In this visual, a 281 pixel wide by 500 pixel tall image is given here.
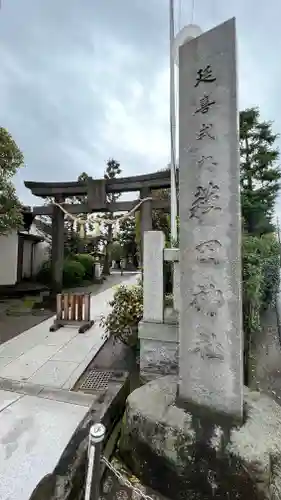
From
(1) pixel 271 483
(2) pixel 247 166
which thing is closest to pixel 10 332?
(1) pixel 271 483

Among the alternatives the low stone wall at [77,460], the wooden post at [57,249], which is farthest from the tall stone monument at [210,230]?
the wooden post at [57,249]

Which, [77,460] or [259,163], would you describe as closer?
[77,460]

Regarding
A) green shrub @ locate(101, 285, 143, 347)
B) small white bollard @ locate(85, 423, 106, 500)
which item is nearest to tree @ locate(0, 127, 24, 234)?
green shrub @ locate(101, 285, 143, 347)

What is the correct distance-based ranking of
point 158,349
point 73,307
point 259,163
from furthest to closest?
1. point 259,163
2. point 73,307
3. point 158,349

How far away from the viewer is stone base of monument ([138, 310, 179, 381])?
365 cm

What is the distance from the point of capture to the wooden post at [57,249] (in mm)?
10852

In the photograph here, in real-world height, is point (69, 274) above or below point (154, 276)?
below

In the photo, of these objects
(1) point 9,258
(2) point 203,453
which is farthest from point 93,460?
(1) point 9,258

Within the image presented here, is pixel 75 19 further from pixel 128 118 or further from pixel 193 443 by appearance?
pixel 193 443

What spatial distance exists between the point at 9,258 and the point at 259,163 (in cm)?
1288

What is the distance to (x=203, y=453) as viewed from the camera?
196 centimetres

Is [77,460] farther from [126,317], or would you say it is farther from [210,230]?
[126,317]

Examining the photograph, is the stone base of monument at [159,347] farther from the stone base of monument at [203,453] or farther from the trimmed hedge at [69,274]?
the trimmed hedge at [69,274]

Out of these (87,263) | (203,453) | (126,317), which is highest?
(87,263)
